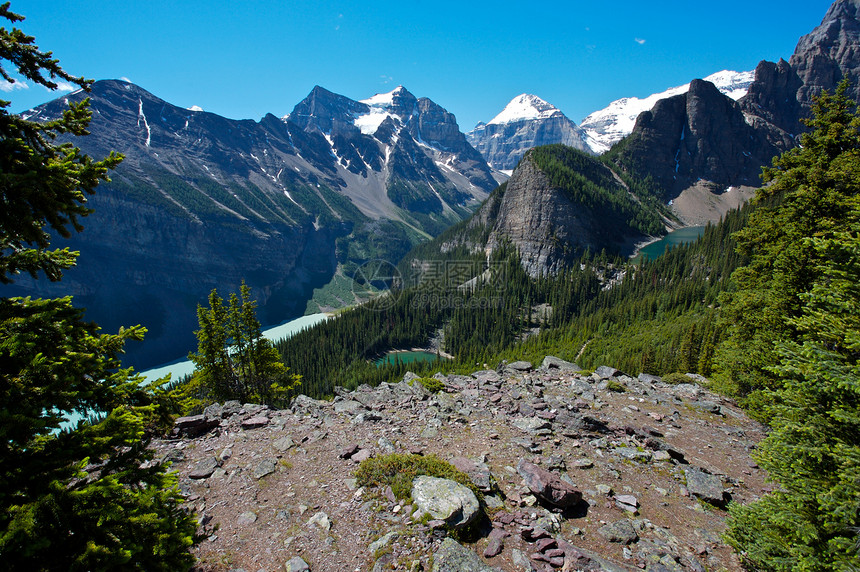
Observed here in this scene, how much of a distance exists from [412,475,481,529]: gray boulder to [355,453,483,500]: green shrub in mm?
325

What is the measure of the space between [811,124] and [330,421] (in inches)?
1137

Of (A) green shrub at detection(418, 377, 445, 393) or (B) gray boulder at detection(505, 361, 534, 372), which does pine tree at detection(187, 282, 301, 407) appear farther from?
(B) gray boulder at detection(505, 361, 534, 372)

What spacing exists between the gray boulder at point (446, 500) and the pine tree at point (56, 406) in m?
5.83

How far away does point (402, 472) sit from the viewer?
464 inches

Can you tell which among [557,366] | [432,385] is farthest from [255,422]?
[557,366]

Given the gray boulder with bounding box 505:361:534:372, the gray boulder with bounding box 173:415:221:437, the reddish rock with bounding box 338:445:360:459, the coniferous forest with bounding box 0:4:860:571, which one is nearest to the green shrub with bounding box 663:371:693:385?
the coniferous forest with bounding box 0:4:860:571

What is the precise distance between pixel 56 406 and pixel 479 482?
1091 centimetres

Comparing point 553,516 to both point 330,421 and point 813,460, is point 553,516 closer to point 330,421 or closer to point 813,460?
point 813,460

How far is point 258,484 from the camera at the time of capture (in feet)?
40.8

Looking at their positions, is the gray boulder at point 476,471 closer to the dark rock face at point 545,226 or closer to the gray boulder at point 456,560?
Answer: the gray boulder at point 456,560

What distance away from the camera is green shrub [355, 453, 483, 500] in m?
11.1

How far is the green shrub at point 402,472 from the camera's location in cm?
1110

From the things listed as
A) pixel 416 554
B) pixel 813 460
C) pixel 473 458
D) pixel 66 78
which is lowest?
pixel 473 458

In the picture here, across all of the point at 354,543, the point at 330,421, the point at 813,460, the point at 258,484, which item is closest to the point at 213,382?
Result: the point at 330,421
